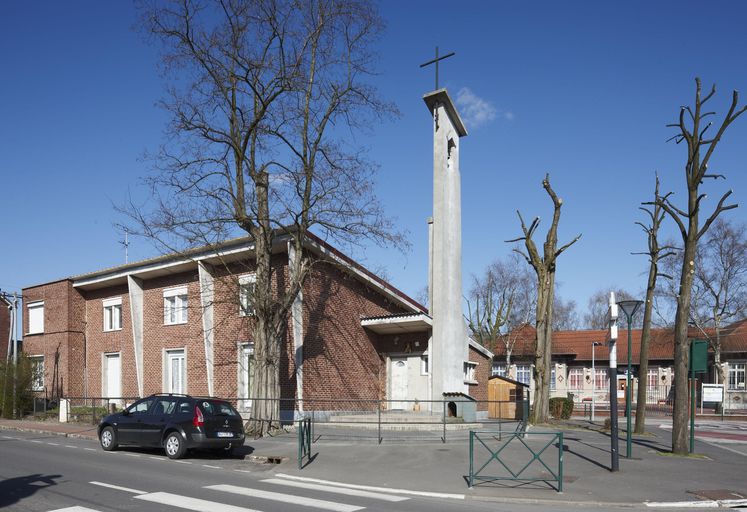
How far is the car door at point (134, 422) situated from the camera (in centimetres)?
1595

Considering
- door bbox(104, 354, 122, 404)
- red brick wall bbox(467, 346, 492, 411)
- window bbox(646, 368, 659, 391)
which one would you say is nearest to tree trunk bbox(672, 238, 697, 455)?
red brick wall bbox(467, 346, 492, 411)

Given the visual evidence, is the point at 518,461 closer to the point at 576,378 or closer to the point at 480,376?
the point at 480,376

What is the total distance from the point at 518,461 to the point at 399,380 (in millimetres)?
11729

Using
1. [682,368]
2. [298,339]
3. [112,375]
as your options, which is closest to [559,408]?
[298,339]

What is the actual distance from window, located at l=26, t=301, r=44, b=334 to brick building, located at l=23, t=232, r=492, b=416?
1.09m

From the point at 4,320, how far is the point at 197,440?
40186 millimetres

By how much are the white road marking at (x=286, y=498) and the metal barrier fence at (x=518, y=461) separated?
271 cm

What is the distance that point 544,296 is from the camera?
81.2ft

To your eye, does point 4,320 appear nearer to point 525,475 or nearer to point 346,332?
point 346,332

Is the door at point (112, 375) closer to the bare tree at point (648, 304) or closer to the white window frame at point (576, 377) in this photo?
the bare tree at point (648, 304)

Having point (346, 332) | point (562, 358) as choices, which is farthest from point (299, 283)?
point (562, 358)

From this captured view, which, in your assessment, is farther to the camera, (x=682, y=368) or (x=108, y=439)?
(x=108, y=439)

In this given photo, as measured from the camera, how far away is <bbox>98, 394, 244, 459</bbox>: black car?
14914 millimetres

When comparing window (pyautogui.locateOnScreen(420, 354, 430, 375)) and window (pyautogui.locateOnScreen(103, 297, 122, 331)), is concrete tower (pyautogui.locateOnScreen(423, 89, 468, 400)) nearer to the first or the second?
window (pyautogui.locateOnScreen(420, 354, 430, 375))
